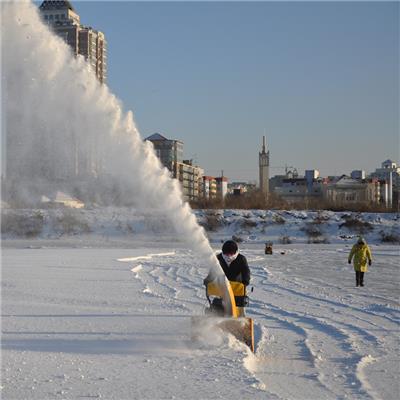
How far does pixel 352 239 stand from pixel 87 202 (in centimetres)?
2239

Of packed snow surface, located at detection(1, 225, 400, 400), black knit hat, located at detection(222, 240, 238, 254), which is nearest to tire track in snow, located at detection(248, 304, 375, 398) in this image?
packed snow surface, located at detection(1, 225, 400, 400)

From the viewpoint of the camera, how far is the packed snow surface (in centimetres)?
678

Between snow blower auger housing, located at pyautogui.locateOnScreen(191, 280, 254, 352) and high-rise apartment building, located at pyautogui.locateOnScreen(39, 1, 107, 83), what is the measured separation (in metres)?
6.44

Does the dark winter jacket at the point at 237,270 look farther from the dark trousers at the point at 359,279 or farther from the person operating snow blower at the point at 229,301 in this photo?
the dark trousers at the point at 359,279

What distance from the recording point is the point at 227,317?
28.9ft

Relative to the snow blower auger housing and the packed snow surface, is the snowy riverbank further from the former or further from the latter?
the snow blower auger housing

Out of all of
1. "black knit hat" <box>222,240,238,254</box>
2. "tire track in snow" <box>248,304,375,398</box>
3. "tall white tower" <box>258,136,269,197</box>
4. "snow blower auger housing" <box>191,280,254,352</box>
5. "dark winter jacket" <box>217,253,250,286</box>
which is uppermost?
"tall white tower" <box>258,136,269,197</box>

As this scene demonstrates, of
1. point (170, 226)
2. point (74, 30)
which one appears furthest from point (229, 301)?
point (170, 226)

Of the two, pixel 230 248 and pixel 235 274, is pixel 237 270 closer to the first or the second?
pixel 235 274

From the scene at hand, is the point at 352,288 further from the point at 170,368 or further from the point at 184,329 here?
the point at 170,368

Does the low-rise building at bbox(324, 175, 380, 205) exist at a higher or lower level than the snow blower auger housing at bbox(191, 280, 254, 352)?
higher

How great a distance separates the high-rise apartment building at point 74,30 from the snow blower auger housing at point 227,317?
254 inches

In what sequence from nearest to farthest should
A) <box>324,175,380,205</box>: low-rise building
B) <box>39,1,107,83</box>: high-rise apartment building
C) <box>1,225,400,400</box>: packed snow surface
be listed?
<box>1,225,400,400</box>: packed snow surface, <box>39,1,107,83</box>: high-rise apartment building, <box>324,175,380,205</box>: low-rise building

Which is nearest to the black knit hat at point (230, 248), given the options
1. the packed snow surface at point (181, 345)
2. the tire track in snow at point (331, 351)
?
the packed snow surface at point (181, 345)
